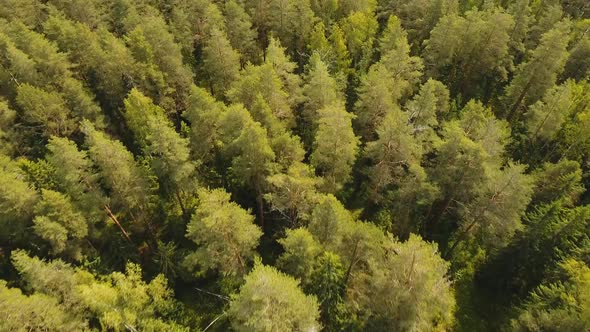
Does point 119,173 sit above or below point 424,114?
below

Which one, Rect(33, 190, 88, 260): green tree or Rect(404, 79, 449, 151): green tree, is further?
Rect(404, 79, 449, 151): green tree

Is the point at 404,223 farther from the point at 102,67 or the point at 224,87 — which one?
the point at 102,67

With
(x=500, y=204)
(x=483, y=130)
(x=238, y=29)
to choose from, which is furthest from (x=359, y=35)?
(x=500, y=204)

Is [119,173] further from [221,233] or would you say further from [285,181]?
[285,181]

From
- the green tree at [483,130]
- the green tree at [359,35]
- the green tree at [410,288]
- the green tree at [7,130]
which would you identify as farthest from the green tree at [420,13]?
the green tree at [7,130]

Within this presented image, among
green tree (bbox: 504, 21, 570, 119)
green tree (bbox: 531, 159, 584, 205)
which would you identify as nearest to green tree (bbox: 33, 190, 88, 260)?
green tree (bbox: 531, 159, 584, 205)

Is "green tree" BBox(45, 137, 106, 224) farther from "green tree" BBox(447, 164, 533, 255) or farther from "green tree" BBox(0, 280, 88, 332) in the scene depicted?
"green tree" BBox(447, 164, 533, 255)
